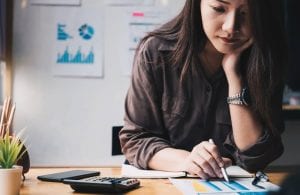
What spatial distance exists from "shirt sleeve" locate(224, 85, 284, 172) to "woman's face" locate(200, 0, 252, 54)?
7.8 inches

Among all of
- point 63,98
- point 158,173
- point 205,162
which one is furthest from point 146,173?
point 63,98

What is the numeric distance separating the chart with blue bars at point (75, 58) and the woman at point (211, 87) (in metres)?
1.41

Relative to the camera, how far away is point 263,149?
101 cm

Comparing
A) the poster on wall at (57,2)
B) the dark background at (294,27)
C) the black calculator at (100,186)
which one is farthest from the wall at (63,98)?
the black calculator at (100,186)

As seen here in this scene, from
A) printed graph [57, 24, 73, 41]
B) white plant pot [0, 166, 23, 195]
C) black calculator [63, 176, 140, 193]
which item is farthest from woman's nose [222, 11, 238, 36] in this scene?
printed graph [57, 24, 73, 41]

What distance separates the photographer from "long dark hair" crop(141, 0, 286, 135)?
38.5 inches

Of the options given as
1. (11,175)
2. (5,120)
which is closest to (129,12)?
(5,120)

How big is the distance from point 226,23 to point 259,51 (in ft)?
0.44

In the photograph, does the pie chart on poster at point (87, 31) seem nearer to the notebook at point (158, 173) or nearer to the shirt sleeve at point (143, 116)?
the shirt sleeve at point (143, 116)

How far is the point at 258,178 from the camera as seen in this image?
2.62ft

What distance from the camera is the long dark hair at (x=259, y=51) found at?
98 cm

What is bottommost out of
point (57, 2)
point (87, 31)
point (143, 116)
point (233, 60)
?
point (143, 116)

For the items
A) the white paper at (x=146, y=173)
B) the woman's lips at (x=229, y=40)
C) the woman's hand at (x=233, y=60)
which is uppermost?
the woman's lips at (x=229, y=40)

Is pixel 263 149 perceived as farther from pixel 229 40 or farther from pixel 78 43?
pixel 78 43
